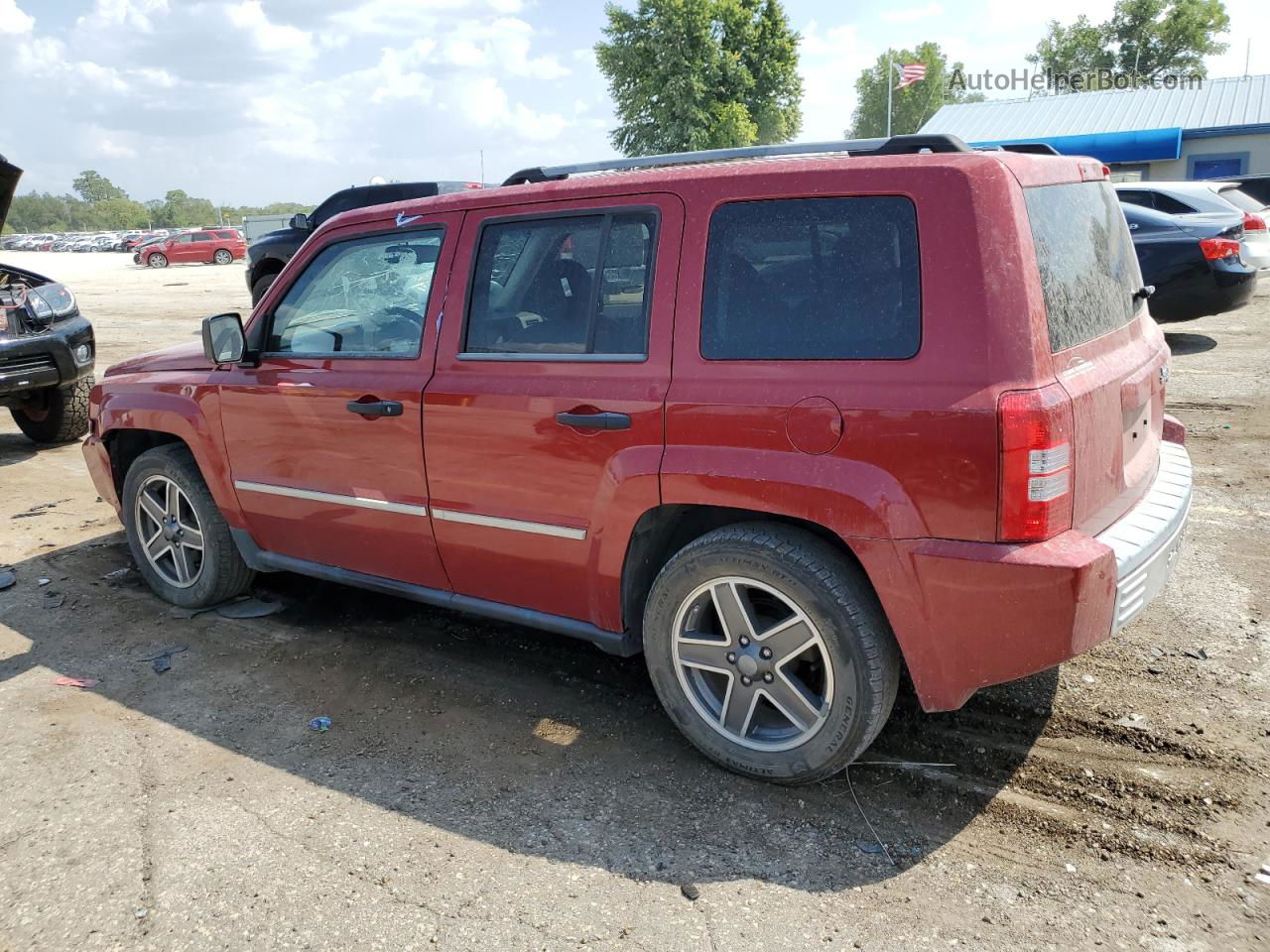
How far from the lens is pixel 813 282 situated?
9.34ft

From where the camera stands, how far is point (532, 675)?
3.96 metres

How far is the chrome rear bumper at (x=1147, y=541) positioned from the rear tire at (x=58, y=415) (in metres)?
7.77

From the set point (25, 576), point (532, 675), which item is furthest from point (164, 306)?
point (532, 675)

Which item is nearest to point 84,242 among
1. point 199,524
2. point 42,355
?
point 42,355

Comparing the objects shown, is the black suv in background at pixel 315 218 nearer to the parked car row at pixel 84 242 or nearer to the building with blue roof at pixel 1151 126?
the building with blue roof at pixel 1151 126

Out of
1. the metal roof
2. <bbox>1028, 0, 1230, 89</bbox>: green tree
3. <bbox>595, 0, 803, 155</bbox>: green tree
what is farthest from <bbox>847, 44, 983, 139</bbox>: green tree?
the metal roof

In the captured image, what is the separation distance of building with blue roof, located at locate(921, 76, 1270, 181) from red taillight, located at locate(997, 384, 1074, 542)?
33.3 m

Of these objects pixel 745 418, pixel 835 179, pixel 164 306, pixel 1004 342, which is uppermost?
pixel 835 179

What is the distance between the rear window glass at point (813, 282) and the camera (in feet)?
8.87

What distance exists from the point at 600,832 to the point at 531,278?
74.5 inches

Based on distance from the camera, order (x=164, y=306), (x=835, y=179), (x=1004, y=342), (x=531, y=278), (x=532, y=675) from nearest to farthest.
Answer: (x=1004, y=342) → (x=835, y=179) → (x=531, y=278) → (x=532, y=675) → (x=164, y=306)

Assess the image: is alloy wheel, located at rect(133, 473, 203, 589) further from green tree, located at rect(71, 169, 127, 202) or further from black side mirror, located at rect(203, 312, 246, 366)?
green tree, located at rect(71, 169, 127, 202)

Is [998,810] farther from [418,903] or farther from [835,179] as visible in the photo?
[835,179]

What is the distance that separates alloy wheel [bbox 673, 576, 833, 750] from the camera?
2982 mm
